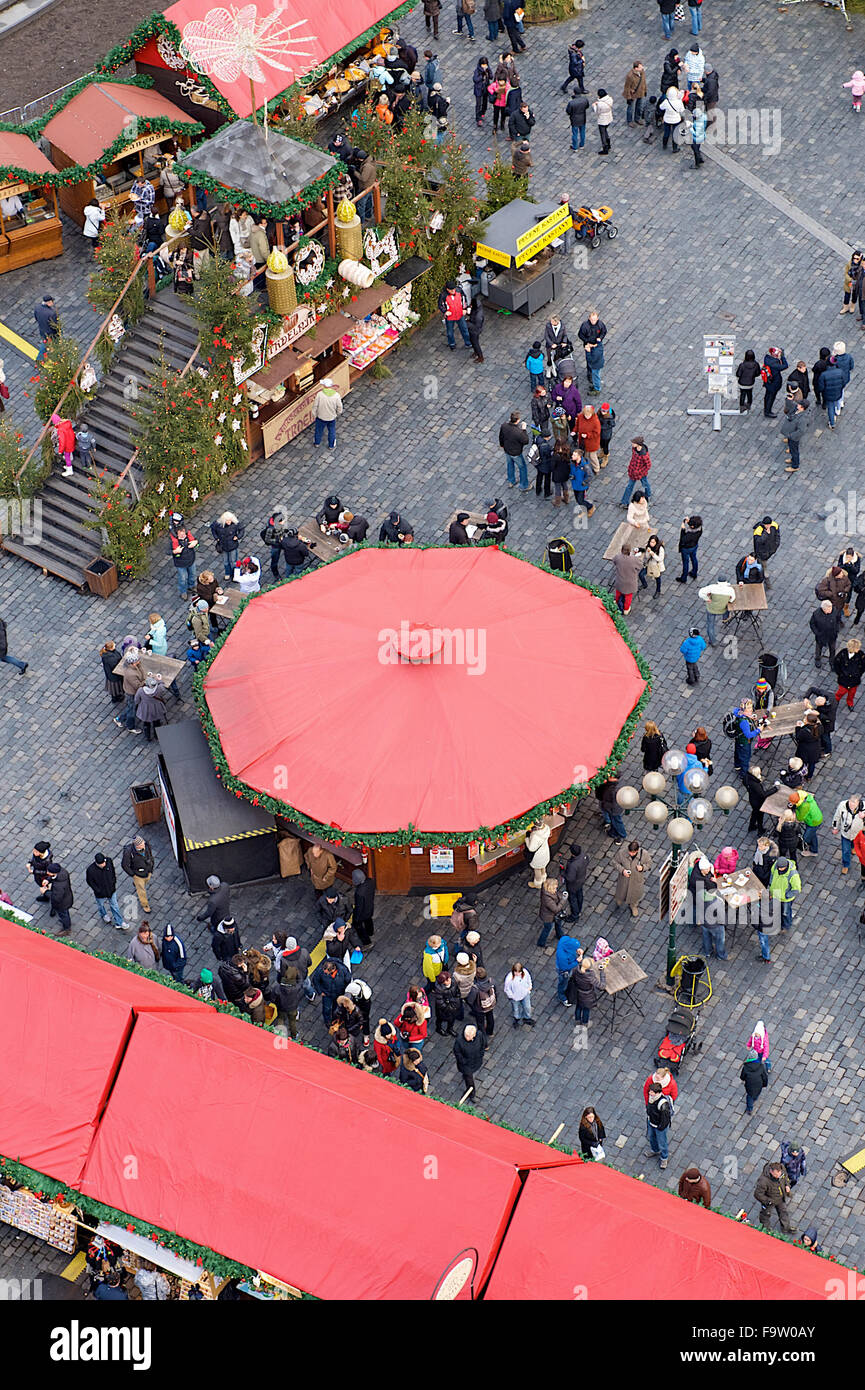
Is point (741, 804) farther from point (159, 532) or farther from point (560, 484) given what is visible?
point (159, 532)

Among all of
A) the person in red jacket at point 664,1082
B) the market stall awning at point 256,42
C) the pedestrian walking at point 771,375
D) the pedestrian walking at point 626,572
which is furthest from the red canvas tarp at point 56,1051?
the market stall awning at point 256,42

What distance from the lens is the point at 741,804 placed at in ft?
109

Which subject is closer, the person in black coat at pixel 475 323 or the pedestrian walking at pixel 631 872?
the pedestrian walking at pixel 631 872

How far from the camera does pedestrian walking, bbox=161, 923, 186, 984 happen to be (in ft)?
102

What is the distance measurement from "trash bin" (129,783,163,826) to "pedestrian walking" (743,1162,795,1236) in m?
10.9

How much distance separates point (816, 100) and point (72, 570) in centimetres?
1924

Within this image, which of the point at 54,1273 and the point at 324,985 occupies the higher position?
the point at 324,985

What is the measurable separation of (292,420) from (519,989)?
43.6ft

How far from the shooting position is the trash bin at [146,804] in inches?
1310

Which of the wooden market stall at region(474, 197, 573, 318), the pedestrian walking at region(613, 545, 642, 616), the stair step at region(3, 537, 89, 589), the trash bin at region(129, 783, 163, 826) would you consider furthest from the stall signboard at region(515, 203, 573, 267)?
the trash bin at region(129, 783, 163, 826)

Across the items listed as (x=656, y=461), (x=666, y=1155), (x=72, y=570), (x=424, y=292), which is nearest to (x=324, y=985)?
(x=666, y=1155)

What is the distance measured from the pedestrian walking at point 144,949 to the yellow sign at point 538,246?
1604 centimetres

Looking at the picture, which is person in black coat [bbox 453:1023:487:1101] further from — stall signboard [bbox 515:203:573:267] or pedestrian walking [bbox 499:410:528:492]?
stall signboard [bbox 515:203:573:267]

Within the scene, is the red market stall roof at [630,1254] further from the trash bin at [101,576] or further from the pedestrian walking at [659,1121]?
the trash bin at [101,576]
